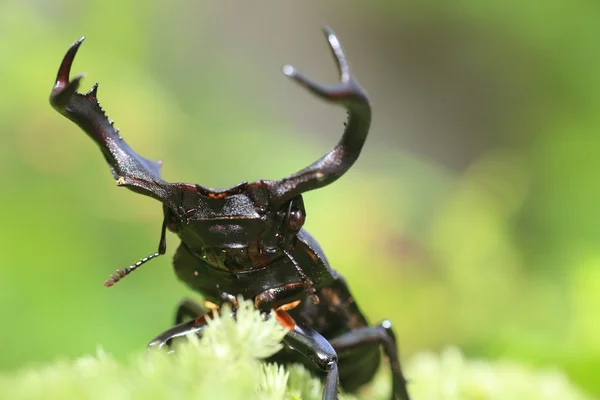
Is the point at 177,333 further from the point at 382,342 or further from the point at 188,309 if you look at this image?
the point at 382,342

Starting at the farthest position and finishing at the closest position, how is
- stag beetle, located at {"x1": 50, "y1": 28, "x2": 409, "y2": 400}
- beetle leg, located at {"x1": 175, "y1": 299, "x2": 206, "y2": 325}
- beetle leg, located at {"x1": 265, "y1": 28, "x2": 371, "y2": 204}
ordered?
beetle leg, located at {"x1": 175, "y1": 299, "x2": 206, "y2": 325}, stag beetle, located at {"x1": 50, "y1": 28, "x2": 409, "y2": 400}, beetle leg, located at {"x1": 265, "y1": 28, "x2": 371, "y2": 204}

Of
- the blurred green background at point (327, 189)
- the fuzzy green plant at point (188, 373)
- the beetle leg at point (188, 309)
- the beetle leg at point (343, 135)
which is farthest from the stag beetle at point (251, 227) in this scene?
the blurred green background at point (327, 189)

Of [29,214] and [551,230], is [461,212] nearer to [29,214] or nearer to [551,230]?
[551,230]

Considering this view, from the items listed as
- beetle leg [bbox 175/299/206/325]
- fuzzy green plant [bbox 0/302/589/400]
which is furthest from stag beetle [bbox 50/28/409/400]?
beetle leg [bbox 175/299/206/325]

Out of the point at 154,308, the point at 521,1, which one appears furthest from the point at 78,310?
the point at 521,1

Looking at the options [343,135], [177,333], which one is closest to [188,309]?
[177,333]

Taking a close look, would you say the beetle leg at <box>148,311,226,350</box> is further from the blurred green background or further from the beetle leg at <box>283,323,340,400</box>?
the blurred green background

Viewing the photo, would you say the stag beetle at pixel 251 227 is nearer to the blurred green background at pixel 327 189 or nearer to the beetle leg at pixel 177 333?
the beetle leg at pixel 177 333
